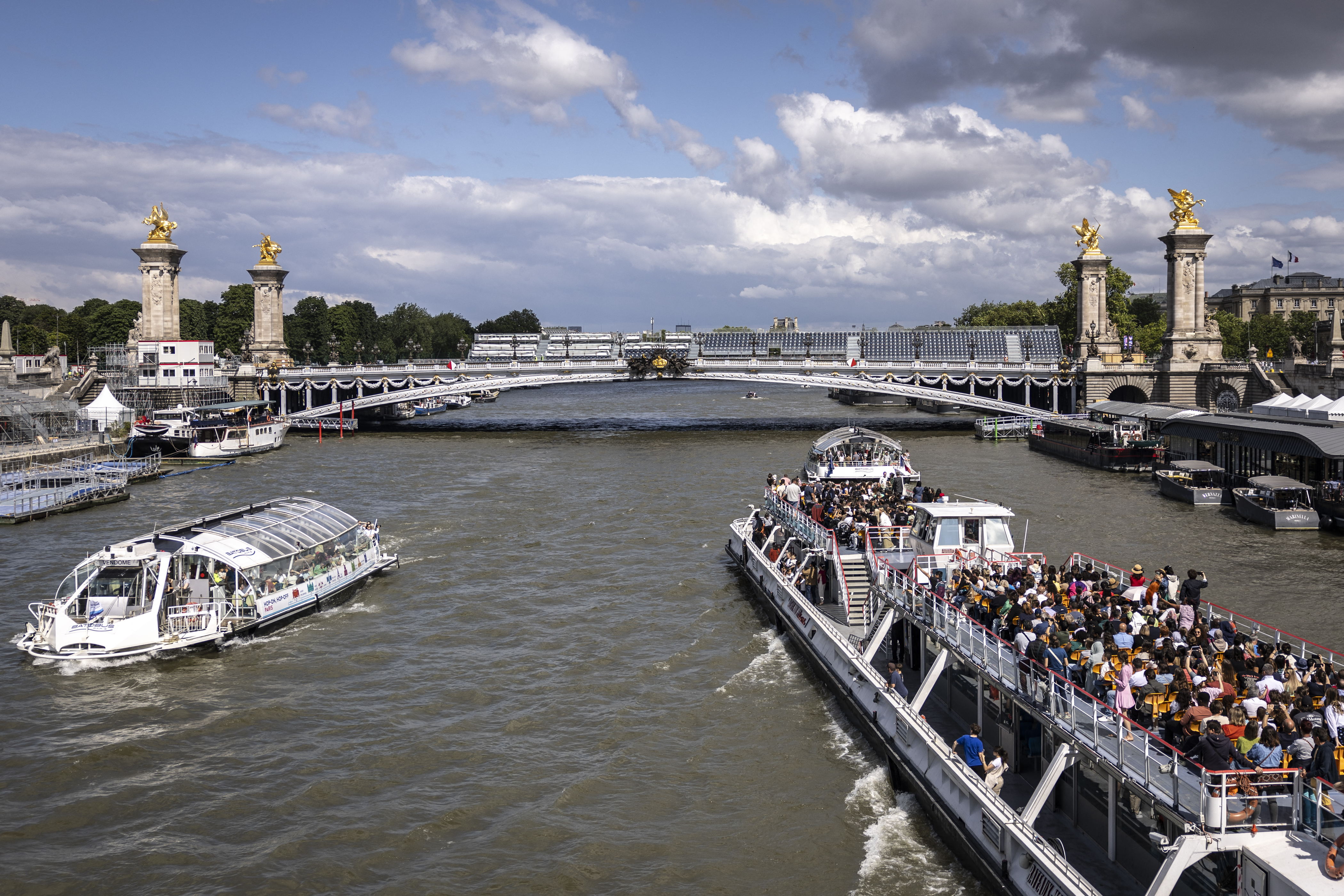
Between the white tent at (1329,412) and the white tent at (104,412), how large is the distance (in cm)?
7052

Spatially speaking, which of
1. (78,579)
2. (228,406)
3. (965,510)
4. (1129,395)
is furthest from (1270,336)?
(78,579)

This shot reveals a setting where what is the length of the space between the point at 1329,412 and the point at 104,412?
237 feet

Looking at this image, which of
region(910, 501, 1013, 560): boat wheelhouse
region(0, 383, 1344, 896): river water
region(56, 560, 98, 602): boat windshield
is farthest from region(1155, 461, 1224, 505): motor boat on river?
region(56, 560, 98, 602): boat windshield

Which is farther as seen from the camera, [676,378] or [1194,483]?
[676,378]

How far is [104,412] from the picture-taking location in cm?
7306

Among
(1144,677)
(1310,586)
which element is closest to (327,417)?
(1310,586)

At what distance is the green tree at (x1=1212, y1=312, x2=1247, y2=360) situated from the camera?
12950cm

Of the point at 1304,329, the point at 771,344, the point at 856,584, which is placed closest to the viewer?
the point at 856,584

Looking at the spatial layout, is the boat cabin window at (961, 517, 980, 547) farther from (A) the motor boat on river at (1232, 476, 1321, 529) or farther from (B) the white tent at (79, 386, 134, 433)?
(B) the white tent at (79, 386, 134, 433)

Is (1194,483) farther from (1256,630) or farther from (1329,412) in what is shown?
(1256,630)

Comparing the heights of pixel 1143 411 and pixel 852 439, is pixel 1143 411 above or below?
above

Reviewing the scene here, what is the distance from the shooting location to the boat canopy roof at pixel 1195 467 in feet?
162

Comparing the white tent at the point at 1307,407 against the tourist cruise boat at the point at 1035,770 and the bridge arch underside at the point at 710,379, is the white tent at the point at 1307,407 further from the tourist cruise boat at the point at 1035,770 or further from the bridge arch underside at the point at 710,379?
the tourist cruise boat at the point at 1035,770

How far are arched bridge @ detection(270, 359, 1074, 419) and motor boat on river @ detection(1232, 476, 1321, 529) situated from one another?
38.5 metres
